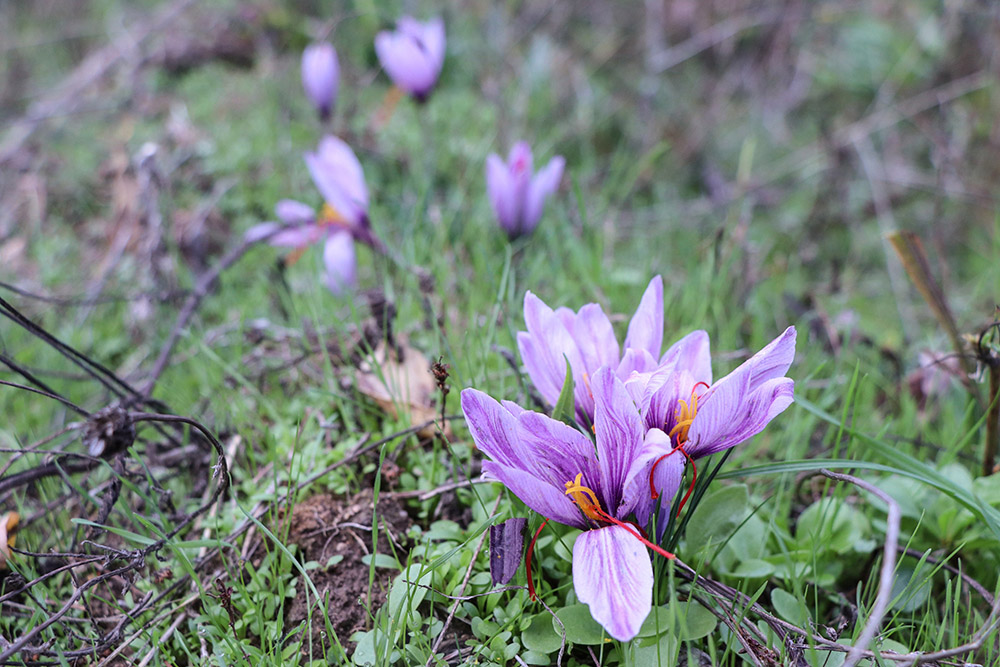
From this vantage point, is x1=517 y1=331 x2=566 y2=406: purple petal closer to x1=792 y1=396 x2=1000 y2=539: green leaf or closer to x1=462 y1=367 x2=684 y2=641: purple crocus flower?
x1=462 y1=367 x2=684 y2=641: purple crocus flower

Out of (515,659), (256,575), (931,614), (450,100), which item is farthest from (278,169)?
(931,614)

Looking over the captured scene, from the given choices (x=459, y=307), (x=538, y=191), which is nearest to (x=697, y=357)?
(x=459, y=307)

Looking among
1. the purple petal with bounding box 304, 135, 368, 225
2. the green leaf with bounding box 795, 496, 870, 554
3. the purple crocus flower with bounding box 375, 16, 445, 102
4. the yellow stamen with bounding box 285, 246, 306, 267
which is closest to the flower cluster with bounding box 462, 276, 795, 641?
the green leaf with bounding box 795, 496, 870, 554

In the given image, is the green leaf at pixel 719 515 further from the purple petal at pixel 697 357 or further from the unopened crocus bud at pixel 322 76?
the unopened crocus bud at pixel 322 76

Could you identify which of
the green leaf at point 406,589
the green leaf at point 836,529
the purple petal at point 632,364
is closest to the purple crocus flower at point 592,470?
the purple petal at point 632,364

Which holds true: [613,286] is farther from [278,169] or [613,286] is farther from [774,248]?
[278,169]

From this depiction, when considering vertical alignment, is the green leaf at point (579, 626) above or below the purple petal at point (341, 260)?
below
